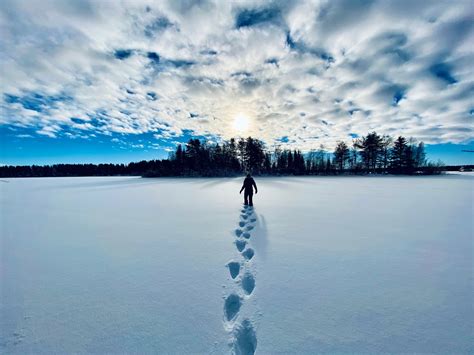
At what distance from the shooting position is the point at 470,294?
2291 millimetres

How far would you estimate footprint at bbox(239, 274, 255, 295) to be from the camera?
2.46m

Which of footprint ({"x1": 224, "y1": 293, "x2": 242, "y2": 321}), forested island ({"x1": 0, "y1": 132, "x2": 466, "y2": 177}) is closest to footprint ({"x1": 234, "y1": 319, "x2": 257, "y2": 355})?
footprint ({"x1": 224, "y1": 293, "x2": 242, "y2": 321})

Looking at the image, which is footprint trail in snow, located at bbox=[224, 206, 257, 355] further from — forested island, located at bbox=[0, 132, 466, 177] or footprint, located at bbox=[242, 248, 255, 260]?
forested island, located at bbox=[0, 132, 466, 177]

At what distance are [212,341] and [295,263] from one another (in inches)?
71.0

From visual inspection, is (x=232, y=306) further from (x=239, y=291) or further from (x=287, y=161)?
(x=287, y=161)

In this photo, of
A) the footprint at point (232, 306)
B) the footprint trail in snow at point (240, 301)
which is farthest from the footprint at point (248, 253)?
the footprint at point (232, 306)

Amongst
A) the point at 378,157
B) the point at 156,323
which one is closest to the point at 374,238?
the point at 156,323

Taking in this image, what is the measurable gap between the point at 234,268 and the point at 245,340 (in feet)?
4.05

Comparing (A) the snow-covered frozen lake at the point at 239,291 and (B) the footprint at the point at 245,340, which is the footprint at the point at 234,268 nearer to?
(A) the snow-covered frozen lake at the point at 239,291

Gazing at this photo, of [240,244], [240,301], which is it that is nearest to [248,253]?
[240,244]

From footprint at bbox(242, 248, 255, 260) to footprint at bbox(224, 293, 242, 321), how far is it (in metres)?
1.06

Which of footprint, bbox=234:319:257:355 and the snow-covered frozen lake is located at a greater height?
the snow-covered frozen lake

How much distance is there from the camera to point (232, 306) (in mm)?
2229

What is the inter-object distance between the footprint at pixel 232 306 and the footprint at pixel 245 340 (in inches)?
7.8
